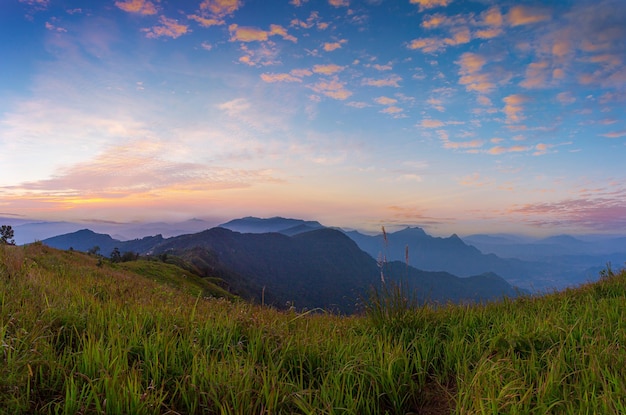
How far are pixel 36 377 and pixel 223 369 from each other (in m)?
1.66

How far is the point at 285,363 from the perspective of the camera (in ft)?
13.1

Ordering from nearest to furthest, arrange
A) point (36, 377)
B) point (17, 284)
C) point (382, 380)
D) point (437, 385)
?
point (36, 377), point (382, 380), point (437, 385), point (17, 284)

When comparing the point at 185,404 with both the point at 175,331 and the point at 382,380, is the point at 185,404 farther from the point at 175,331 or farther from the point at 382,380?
the point at 382,380

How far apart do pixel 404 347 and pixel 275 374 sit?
A: 1989mm

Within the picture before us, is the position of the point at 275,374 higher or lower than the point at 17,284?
lower

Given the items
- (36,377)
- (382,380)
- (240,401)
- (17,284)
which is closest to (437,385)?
(382,380)

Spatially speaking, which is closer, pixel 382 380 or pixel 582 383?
pixel 582 383

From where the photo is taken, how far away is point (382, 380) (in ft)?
11.7

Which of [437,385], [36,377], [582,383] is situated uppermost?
[36,377]

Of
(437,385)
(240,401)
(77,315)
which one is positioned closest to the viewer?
(240,401)

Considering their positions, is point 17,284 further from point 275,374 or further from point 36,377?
point 275,374

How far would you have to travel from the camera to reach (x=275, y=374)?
11.4 ft

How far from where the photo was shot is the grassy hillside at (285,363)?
2920 millimetres

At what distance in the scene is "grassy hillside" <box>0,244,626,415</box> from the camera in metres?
2.92
